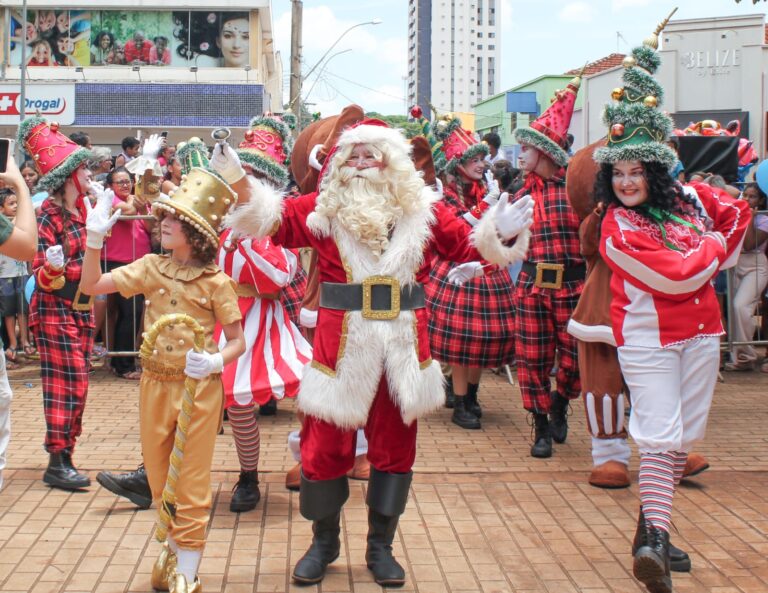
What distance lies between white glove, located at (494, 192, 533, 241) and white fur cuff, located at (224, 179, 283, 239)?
→ 1.02 m

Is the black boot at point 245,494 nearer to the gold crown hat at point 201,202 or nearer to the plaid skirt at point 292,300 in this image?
the gold crown hat at point 201,202

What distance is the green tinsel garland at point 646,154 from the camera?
4797 millimetres

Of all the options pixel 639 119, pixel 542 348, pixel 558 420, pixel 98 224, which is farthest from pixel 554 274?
pixel 98 224

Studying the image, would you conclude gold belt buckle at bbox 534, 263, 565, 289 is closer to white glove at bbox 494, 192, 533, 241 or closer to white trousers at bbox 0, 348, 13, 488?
white glove at bbox 494, 192, 533, 241

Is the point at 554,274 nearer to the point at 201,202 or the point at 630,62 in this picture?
the point at 630,62

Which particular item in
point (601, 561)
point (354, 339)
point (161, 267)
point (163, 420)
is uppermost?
point (161, 267)

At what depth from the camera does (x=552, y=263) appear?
686cm

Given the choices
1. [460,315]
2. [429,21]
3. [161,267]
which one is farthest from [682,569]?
[429,21]

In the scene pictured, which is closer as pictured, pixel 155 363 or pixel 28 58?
pixel 155 363

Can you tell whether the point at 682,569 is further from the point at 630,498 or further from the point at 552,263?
the point at 552,263

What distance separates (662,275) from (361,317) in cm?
144

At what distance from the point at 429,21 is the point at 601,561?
161 m

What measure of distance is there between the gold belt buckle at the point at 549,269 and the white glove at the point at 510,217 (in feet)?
7.80

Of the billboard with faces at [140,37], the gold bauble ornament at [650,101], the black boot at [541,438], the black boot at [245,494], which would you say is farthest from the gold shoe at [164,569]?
the billboard with faces at [140,37]
